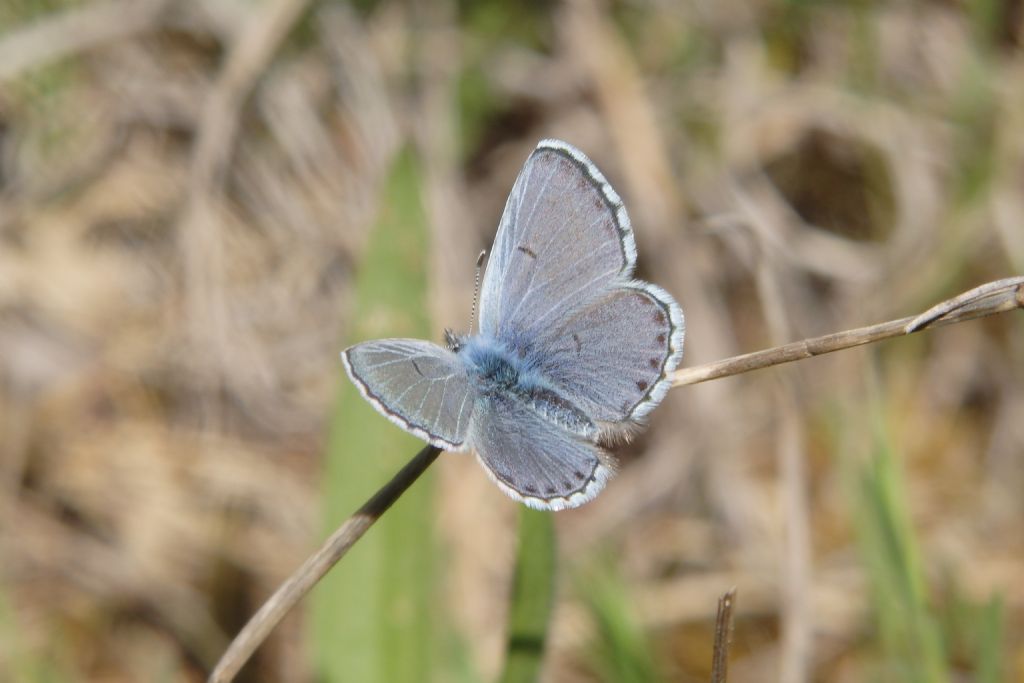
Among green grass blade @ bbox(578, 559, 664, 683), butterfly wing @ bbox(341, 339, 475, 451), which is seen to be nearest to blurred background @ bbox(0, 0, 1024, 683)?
green grass blade @ bbox(578, 559, 664, 683)

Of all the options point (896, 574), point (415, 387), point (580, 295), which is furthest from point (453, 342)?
point (896, 574)

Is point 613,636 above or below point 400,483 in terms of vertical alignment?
below

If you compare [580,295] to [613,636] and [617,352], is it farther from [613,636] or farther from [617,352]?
[613,636]

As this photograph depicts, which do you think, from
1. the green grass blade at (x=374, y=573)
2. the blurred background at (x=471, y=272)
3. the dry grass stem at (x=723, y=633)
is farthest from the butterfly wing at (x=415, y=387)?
the blurred background at (x=471, y=272)

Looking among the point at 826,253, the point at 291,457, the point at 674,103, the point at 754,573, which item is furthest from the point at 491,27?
the point at 754,573

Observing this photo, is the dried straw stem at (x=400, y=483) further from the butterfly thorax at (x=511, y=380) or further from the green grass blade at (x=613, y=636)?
the green grass blade at (x=613, y=636)
